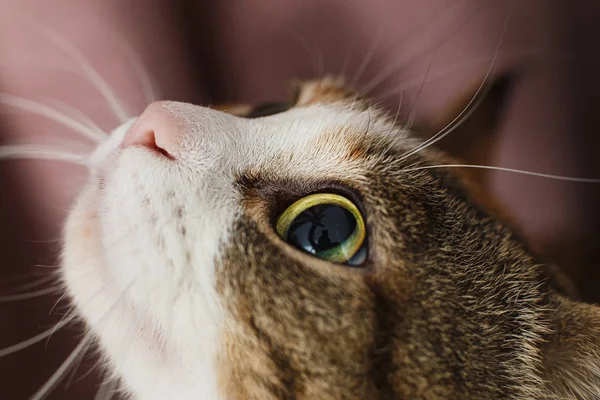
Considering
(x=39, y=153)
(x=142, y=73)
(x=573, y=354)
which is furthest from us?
(x=142, y=73)

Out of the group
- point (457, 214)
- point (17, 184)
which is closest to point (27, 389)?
point (17, 184)

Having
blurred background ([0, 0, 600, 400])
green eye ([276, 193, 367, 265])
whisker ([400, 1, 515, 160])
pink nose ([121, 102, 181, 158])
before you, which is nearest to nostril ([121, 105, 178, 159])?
pink nose ([121, 102, 181, 158])

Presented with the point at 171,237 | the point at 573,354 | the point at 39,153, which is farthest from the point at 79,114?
the point at 573,354

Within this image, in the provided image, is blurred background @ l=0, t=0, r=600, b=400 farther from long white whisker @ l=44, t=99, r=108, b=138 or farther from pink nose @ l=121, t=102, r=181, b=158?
pink nose @ l=121, t=102, r=181, b=158

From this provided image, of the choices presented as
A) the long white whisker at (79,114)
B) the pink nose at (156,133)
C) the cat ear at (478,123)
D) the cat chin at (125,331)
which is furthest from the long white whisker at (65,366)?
the cat ear at (478,123)

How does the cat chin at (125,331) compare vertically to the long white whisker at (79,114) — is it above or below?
below

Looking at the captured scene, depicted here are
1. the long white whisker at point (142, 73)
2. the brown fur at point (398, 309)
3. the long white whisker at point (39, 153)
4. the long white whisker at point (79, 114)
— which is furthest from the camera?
the long white whisker at point (142, 73)

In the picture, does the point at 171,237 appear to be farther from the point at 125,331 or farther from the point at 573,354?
the point at 573,354

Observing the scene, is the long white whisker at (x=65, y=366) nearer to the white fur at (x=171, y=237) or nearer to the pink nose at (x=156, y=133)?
the white fur at (x=171, y=237)

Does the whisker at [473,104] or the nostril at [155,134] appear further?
the whisker at [473,104]
